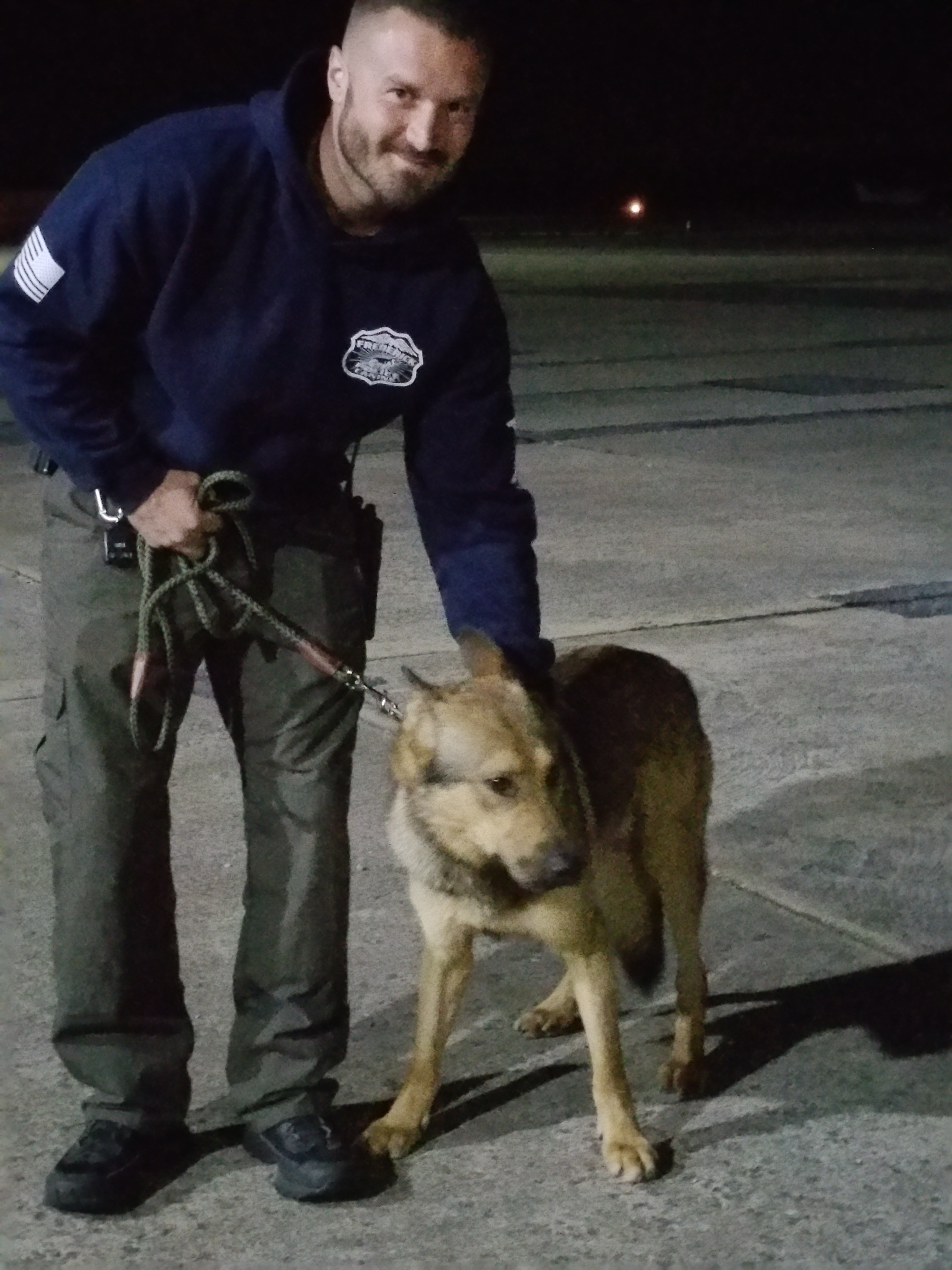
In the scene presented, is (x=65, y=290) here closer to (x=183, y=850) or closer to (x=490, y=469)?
(x=490, y=469)

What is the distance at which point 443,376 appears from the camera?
11.1 ft

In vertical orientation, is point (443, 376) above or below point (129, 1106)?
above

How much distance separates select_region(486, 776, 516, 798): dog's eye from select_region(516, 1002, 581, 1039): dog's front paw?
92 cm

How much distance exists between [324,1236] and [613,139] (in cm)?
5858

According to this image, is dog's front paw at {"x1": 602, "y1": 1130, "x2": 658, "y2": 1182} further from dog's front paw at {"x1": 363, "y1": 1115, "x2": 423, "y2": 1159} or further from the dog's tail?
the dog's tail

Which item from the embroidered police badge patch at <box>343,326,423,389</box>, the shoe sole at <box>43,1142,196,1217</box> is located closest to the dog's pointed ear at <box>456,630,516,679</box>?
the embroidered police badge patch at <box>343,326,423,389</box>

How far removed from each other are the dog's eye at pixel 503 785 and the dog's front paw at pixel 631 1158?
711 millimetres

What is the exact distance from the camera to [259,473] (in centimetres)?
324

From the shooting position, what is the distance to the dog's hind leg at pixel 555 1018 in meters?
4.02

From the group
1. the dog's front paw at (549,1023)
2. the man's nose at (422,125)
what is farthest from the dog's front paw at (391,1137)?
the man's nose at (422,125)

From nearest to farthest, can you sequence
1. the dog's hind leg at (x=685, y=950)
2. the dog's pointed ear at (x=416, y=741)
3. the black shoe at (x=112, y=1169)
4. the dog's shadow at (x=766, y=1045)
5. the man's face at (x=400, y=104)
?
1. the man's face at (x=400, y=104)
2. the black shoe at (x=112, y=1169)
3. the dog's pointed ear at (x=416, y=741)
4. the dog's shadow at (x=766, y=1045)
5. the dog's hind leg at (x=685, y=950)

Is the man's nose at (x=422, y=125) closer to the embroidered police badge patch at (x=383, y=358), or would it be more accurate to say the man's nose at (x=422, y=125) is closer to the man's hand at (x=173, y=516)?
the embroidered police badge patch at (x=383, y=358)

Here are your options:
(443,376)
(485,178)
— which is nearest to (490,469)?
(443,376)

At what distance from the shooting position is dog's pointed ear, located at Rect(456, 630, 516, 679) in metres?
3.40
